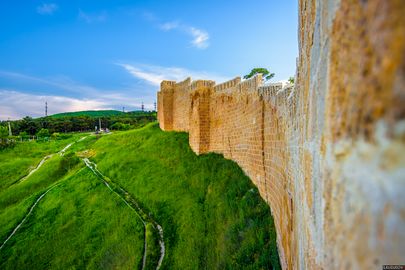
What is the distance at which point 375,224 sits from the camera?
976 mm

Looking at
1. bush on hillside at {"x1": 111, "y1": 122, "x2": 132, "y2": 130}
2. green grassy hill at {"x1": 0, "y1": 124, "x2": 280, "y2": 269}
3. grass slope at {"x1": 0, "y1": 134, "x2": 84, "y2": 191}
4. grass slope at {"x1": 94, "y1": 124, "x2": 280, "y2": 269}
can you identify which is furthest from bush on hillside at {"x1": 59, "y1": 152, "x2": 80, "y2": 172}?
bush on hillside at {"x1": 111, "y1": 122, "x2": 132, "y2": 130}

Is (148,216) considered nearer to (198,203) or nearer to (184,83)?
(198,203)

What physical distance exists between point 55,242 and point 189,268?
26.2 ft

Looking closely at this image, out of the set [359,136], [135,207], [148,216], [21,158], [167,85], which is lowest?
[148,216]

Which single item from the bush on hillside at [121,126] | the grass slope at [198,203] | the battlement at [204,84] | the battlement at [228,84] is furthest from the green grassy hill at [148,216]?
the bush on hillside at [121,126]

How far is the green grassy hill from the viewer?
9.05 metres

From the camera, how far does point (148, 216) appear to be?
46.1 feet

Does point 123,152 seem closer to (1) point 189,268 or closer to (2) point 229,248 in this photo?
(1) point 189,268

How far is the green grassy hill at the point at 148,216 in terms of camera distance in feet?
29.7

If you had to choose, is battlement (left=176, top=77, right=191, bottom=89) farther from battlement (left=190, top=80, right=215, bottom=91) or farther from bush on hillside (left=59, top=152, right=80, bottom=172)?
bush on hillside (left=59, top=152, right=80, bottom=172)

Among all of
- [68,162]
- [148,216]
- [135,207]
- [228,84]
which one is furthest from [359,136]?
[68,162]

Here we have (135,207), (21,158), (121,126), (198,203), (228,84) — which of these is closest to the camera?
(198,203)

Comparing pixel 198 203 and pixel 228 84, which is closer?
pixel 198 203

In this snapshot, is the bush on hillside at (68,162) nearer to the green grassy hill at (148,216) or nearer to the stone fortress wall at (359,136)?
the green grassy hill at (148,216)
